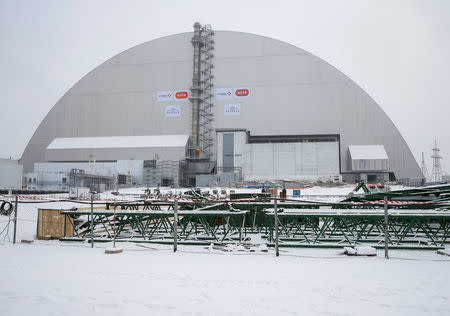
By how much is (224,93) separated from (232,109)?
2889 mm

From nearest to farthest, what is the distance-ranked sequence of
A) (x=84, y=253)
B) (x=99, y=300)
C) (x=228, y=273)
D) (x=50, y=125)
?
(x=99, y=300) → (x=228, y=273) → (x=84, y=253) → (x=50, y=125)

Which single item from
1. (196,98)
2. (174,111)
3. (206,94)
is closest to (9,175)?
(174,111)

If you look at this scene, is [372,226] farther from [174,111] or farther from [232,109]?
[174,111]

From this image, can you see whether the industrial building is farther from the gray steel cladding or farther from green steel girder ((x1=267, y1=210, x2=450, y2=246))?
green steel girder ((x1=267, y1=210, x2=450, y2=246))

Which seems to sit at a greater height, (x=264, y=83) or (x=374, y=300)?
(x=264, y=83)

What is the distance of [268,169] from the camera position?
4553 centimetres

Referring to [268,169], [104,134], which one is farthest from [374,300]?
[104,134]

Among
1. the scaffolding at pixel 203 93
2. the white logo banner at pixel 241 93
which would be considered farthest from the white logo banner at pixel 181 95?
the white logo banner at pixel 241 93

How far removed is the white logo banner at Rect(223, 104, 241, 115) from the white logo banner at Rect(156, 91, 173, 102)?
29.7ft

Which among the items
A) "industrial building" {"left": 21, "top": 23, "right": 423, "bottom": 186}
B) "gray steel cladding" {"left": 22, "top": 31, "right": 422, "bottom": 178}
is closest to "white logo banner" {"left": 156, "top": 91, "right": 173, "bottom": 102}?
"industrial building" {"left": 21, "top": 23, "right": 423, "bottom": 186}

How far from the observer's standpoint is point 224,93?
5103cm

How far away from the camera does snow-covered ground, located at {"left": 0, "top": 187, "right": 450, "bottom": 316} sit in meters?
3.58

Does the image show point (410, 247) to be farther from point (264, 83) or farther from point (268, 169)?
point (264, 83)

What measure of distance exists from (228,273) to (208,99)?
158 feet
